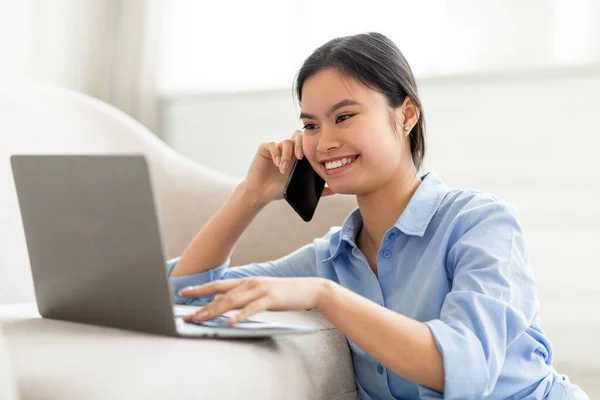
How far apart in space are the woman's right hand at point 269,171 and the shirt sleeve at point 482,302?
0.43 m

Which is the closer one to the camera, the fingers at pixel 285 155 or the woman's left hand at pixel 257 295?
the woman's left hand at pixel 257 295

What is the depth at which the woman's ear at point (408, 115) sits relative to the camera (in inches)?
56.3

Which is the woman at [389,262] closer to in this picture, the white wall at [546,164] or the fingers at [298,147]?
the fingers at [298,147]

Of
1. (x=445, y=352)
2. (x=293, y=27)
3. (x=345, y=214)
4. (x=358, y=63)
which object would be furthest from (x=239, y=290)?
(x=293, y=27)

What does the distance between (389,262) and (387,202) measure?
5.0 inches

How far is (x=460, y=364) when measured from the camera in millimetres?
1034

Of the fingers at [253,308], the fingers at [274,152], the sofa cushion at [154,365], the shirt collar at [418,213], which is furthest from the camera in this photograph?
the fingers at [274,152]

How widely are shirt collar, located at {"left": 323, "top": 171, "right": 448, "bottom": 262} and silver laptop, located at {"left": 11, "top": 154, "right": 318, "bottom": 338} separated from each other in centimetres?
33

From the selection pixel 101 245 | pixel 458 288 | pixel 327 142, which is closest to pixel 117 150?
pixel 327 142

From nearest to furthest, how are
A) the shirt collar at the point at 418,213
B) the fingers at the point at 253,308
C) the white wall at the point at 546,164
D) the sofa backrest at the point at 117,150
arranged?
the fingers at the point at 253,308, the shirt collar at the point at 418,213, the sofa backrest at the point at 117,150, the white wall at the point at 546,164

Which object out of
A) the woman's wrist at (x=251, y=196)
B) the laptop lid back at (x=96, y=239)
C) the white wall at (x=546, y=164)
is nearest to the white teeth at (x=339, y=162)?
the woman's wrist at (x=251, y=196)

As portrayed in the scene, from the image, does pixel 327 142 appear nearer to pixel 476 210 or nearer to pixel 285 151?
pixel 285 151

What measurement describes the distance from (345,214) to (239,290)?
801mm

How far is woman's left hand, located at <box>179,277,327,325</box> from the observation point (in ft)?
3.30
